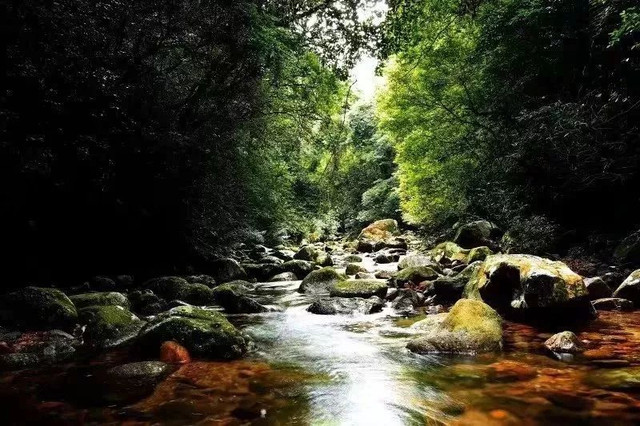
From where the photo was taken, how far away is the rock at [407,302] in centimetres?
731

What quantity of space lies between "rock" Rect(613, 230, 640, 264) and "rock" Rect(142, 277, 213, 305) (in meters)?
8.31

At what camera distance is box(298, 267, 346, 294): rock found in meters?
9.85

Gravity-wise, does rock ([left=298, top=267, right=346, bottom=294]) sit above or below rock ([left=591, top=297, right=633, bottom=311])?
above

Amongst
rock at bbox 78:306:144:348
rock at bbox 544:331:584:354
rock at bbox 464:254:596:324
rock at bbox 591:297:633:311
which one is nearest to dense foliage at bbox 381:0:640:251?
rock at bbox 591:297:633:311

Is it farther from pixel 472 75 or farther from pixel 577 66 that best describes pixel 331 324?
pixel 472 75

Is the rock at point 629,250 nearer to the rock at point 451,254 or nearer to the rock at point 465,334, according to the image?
the rock at point 451,254

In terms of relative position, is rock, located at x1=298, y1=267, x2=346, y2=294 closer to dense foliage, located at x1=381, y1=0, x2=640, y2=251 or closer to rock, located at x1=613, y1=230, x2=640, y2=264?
dense foliage, located at x1=381, y1=0, x2=640, y2=251

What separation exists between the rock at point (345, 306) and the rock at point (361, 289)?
65cm

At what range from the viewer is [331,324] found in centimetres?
672

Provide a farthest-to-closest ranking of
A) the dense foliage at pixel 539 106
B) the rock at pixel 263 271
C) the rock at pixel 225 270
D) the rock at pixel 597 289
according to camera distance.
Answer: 1. the rock at pixel 263 271
2. the rock at pixel 225 270
3. the dense foliage at pixel 539 106
4. the rock at pixel 597 289

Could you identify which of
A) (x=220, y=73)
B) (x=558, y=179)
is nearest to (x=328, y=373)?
(x=558, y=179)

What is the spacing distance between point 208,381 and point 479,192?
12.0m

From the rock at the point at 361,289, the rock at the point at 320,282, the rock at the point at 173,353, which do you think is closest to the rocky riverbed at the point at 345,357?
the rock at the point at 173,353

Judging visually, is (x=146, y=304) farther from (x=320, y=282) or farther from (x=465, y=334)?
(x=465, y=334)
